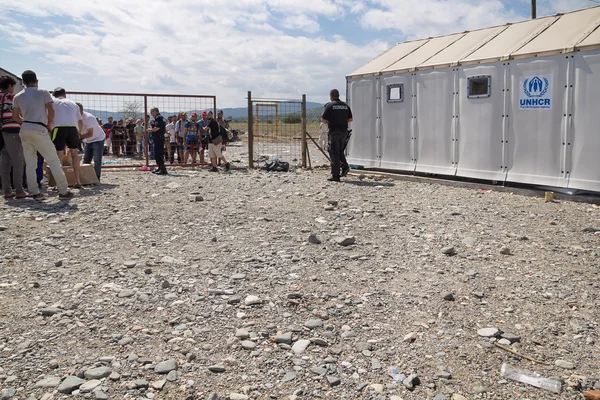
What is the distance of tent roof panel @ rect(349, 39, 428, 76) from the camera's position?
1270cm

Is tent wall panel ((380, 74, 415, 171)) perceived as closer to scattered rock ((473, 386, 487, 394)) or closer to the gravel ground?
the gravel ground

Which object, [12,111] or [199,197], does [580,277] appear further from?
[12,111]

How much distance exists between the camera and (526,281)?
5.00 meters

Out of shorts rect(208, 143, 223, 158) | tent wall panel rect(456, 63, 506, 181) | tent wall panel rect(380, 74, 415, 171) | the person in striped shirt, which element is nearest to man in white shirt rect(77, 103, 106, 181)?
the person in striped shirt

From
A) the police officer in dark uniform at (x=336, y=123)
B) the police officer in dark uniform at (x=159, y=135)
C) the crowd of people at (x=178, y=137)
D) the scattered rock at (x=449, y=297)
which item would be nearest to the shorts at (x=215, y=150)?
the crowd of people at (x=178, y=137)

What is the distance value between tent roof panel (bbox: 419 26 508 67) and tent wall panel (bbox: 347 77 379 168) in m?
1.68

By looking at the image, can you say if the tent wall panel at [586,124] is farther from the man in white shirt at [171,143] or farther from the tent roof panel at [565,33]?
the man in white shirt at [171,143]

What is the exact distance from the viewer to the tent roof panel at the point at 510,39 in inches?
391

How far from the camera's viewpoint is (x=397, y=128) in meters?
12.2

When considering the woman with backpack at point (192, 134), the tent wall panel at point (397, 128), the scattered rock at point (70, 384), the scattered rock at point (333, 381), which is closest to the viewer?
the scattered rock at point (70, 384)

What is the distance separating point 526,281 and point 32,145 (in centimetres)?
715

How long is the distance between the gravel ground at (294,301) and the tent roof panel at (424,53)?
489 cm

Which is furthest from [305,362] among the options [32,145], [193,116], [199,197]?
[193,116]

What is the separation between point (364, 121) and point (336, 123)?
1.88 m
